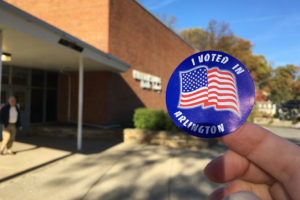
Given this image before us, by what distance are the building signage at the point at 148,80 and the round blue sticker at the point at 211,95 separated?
11528 millimetres

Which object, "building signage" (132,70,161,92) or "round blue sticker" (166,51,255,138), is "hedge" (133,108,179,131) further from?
"round blue sticker" (166,51,255,138)

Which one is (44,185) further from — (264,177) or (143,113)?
(143,113)

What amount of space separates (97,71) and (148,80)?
471 cm

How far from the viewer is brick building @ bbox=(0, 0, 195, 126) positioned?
1032 centimetres

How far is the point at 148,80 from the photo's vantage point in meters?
14.3

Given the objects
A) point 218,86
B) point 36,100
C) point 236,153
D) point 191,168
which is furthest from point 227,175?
point 36,100

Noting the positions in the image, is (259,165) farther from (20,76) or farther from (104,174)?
(20,76)

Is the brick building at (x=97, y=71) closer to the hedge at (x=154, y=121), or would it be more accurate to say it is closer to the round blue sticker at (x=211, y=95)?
the hedge at (x=154, y=121)

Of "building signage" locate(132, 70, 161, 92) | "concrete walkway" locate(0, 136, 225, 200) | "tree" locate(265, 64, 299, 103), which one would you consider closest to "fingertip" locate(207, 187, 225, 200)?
"concrete walkway" locate(0, 136, 225, 200)

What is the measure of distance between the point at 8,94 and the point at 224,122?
1091 centimetres

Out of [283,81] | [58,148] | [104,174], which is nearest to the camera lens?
[104,174]

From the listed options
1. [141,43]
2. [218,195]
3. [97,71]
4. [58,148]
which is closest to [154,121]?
[58,148]

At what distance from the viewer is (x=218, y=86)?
1.03 meters

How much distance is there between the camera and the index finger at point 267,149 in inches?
34.9
